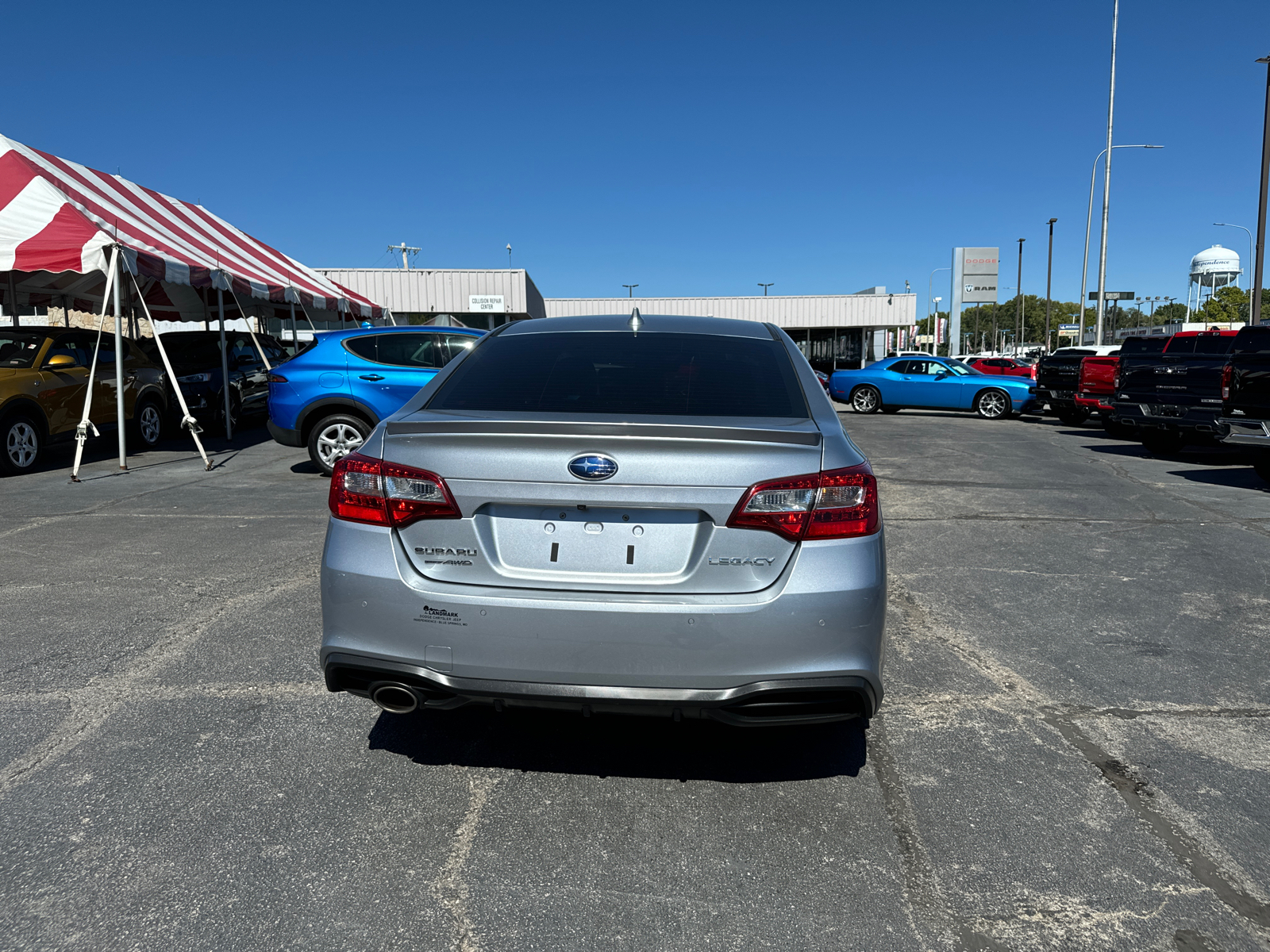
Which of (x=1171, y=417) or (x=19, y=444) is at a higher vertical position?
(x=1171, y=417)

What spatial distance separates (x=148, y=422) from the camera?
14.0 metres

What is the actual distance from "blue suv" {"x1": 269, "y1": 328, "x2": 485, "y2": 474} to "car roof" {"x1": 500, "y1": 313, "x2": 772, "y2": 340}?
658cm

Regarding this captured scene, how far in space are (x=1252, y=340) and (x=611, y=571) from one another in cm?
1087

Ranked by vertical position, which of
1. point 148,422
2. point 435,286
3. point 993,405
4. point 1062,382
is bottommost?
point 148,422

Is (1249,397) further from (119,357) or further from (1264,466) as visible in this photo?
(119,357)

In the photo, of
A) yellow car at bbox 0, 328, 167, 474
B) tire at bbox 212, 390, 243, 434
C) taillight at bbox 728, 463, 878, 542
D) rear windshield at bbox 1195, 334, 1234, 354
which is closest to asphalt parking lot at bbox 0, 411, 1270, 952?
taillight at bbox 728, 463, 878, 542

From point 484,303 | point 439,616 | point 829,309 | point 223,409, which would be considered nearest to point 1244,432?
point 439,616

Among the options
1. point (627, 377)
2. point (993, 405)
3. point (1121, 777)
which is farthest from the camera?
point (993, 405)

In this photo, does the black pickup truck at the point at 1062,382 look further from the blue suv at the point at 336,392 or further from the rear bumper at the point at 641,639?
the rear bumper at the point at 641,639

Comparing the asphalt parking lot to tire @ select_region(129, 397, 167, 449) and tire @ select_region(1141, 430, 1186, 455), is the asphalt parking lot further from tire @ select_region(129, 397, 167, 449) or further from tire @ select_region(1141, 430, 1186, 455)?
tire @ select_region(1141, 430, 1186, 455)

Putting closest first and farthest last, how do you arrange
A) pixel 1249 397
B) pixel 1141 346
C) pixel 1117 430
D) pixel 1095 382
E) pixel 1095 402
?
1. pixel 1249 397
2. pixel 1141 346
3. pixel 1117 430
4. pixel 1095 402
5. pixel 1095 382

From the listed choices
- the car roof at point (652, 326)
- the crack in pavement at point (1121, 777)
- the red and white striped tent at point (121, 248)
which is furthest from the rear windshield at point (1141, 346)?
the red and white striped tent at point (121, 248)

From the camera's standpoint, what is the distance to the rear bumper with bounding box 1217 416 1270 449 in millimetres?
10008

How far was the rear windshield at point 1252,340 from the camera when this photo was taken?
10.4 meters
